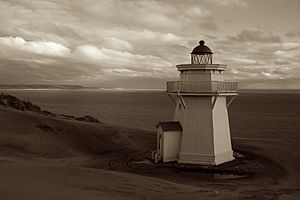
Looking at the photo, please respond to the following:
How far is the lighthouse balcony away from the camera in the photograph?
896 inches

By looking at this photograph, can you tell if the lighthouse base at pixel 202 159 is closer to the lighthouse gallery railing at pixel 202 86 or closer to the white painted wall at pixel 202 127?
the white painted wall at pixel 202 127

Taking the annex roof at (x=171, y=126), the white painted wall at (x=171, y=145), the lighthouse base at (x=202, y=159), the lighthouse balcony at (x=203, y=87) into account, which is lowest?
the lighthouse base at (x=202, y=159)

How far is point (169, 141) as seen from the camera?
78.6 feet

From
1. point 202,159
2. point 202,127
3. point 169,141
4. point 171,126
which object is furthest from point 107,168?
point 202,127

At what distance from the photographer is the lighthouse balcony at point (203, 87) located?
74.7 ft

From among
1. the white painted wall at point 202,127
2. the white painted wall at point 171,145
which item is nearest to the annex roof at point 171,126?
the white painted wall at point 171,145

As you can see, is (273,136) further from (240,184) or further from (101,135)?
(240,184)

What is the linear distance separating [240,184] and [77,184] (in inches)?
424

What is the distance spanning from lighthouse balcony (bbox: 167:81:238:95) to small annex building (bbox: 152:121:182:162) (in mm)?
2359

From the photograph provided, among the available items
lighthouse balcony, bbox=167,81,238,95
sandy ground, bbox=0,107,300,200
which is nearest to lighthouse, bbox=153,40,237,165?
lighthouse balcony, bbox=167,81,238,95

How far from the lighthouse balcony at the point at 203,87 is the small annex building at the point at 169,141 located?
7.74 feet

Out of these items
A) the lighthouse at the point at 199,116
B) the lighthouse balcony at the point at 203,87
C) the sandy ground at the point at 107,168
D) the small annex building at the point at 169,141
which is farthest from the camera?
the small annex building at the point at 169,141

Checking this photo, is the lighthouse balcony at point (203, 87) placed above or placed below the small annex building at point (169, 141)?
above

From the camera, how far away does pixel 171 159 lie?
24.1 metres
